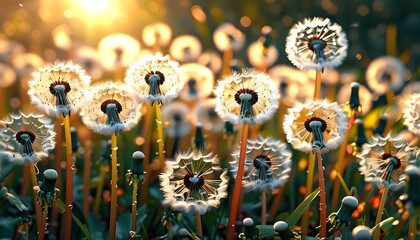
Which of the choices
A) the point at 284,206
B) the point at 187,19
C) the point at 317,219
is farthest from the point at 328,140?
the point at 187,19

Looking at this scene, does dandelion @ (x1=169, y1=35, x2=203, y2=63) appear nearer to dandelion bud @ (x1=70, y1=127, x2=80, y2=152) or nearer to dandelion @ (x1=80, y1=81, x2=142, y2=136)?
dandelion bud @ (x1=70, y1=127, x2=80, y2=152)

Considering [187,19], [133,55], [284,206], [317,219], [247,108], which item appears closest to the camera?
[247,108]

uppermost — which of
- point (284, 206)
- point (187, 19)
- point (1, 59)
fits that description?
point (187, 19)

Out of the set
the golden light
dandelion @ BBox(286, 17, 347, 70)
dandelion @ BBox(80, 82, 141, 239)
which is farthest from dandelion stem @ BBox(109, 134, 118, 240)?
the golden light

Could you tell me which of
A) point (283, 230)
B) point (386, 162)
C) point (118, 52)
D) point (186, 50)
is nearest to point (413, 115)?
point (386, 162)

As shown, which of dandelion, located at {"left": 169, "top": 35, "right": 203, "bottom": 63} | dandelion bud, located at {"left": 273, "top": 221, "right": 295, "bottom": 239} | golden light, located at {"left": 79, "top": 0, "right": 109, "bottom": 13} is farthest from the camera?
golden light, located at {"left": 79, "top": 0, "right": 109, "bottom": 13}

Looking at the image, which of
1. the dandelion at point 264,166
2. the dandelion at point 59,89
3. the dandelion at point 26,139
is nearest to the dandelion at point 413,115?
the dandelion at point 264,166

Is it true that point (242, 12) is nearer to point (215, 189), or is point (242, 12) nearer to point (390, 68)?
point (390, 68)
